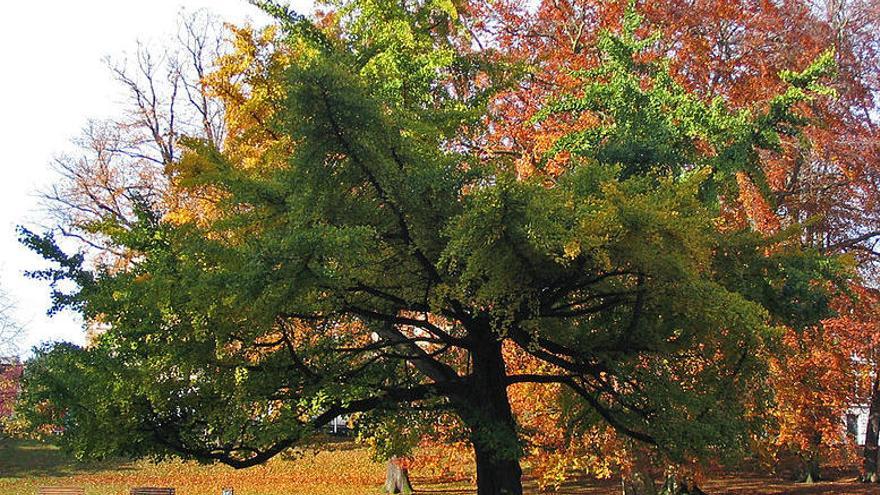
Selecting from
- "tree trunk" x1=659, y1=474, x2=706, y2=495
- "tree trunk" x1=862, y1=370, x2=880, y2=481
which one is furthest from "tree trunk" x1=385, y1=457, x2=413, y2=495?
"tree trunk" x1=862, y1=370, x2=880, y2=481

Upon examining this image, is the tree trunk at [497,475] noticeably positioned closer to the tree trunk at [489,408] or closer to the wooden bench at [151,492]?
the tree trunk at [489,408]

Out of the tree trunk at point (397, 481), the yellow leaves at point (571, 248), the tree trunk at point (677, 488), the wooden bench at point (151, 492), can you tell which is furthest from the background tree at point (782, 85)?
the wooden bench at point (151, 492)

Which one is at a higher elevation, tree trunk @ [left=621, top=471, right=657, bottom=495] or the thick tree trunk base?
tree trunk @ [left=621, top=471, right=657, bottom=495]

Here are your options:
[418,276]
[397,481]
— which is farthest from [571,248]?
[397,481]

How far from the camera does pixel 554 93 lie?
16.3 meters

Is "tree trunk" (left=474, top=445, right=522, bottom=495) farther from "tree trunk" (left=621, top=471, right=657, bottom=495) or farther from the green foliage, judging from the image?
"tree trunk" (left=621, top=471, right=657, bottom=495)

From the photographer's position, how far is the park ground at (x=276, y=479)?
23969 mm

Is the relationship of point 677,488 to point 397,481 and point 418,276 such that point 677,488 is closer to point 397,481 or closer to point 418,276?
point 397,481

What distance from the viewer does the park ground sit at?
78.6 ft

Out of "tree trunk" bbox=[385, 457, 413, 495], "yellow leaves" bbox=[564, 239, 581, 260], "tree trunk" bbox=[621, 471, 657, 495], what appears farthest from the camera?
"tree trunk" bbox=[385, 457, 413, 495]

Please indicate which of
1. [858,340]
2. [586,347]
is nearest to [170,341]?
[586,347]

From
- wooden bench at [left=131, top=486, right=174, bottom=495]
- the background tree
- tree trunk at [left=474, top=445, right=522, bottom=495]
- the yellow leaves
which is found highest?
the background tree

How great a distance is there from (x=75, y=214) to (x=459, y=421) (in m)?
19.5

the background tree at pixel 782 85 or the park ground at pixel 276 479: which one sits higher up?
the background tree at pixel 782 85
